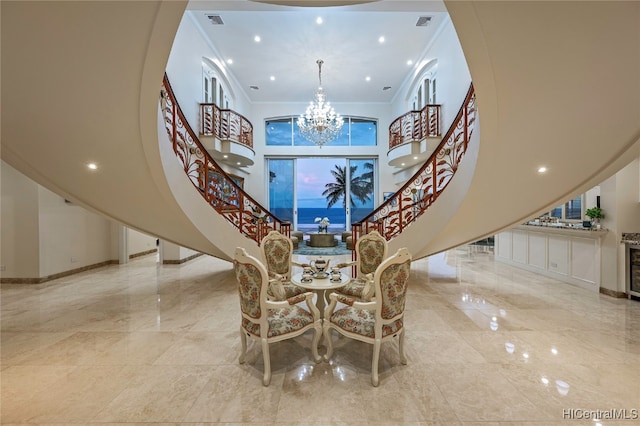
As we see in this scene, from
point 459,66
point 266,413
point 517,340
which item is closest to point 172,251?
point 266,413

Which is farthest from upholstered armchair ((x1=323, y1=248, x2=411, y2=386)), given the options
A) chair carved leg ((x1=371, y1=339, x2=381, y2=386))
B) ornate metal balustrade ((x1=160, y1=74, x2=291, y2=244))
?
ornate metal balustrade ((x1=160, y1=74, x2=291, y2=244))

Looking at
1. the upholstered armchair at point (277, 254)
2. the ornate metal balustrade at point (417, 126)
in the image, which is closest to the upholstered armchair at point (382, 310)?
the upholstered armchair at point (277, 254)

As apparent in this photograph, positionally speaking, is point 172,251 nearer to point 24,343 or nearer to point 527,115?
point 24,343

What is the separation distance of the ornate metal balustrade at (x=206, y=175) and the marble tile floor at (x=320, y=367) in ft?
5.15

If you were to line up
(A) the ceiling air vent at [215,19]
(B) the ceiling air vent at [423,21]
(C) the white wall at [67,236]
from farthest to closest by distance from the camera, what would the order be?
(B) the ceiling air vent at [423,21] → (A) the ceiling air vent at [215,19] → (C) the white wall at [67,236]

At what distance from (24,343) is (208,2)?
6.19 m

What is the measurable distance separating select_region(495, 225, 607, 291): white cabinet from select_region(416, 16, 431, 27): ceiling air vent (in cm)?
564

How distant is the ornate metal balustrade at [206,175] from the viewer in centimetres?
370

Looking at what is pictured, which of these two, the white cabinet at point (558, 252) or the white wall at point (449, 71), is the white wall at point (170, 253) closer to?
the white wall at point (449, 71)

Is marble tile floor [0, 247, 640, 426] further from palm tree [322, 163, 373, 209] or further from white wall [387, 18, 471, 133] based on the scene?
palm tree [322, 163, 373, 209]

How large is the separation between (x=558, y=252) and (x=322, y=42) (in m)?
7.71

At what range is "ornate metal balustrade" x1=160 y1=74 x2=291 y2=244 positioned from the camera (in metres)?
3.70

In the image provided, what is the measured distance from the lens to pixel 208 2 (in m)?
5.25

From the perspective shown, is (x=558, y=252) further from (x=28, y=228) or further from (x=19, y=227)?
(x=19, y=227)
